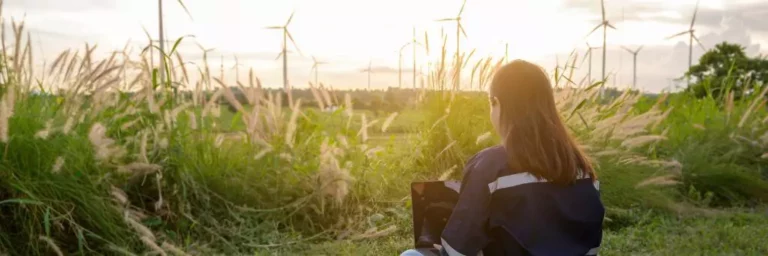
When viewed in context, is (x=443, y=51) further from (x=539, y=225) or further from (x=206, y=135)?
(x=539, y=225)

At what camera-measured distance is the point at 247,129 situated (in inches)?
223

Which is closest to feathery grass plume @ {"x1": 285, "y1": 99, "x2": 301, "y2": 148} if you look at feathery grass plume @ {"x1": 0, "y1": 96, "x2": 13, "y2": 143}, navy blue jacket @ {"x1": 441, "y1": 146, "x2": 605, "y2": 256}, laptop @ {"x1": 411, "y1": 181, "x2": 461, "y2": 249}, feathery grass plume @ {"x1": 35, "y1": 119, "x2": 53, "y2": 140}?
feathery grass plume @ {"x1": 35, "y1": 119, "x2": 53, "y2": 140}

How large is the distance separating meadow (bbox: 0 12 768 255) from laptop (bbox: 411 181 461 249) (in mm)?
1515

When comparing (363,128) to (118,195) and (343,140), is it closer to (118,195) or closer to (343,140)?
(343,140)

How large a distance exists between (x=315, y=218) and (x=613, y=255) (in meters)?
2.01

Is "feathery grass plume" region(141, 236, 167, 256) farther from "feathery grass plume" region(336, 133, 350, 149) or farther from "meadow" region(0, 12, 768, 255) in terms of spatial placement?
"feathery grass plume" region(336, 133, 350, 149)

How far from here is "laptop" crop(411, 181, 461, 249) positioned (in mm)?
3641

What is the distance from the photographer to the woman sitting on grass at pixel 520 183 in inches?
121

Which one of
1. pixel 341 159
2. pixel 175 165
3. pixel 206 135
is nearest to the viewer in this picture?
pixel 175 165

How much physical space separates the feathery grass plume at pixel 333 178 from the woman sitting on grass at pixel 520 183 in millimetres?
2392

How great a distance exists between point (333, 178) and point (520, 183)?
2.65 metres

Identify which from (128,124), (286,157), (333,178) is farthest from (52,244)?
(333,178)

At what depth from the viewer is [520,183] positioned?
309 centimetres

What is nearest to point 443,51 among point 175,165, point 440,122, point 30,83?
point 440,122
